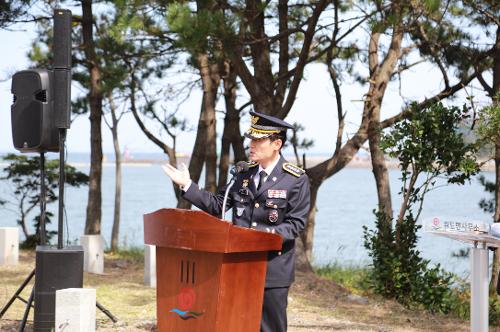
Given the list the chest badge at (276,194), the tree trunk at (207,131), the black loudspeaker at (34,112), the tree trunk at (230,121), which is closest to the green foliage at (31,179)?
the tree trunk at (207,131)

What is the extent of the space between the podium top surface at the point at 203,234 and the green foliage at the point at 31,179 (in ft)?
31.4

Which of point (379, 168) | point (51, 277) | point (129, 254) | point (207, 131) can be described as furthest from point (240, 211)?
point (129, 254)

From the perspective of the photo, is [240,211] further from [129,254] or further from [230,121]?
[230,121]

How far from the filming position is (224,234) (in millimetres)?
3867

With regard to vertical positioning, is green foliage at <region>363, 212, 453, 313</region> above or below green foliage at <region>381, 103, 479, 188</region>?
below

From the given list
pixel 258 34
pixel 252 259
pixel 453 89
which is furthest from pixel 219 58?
pixel 252 259

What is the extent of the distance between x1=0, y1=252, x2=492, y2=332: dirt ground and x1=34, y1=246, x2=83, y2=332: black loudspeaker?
2.43 feet

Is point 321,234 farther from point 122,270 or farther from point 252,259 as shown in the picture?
point 252,259

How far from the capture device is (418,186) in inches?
349

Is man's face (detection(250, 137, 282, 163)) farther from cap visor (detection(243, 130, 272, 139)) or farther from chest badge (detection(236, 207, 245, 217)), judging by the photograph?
chest badge (detection(236, 207, 245, 217))

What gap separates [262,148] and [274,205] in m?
0.27

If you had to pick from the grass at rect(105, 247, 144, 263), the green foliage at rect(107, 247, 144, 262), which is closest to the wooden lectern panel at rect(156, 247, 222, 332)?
the grass at rect(105, 247, 144, 263)

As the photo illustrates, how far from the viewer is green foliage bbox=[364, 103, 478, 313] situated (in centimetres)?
847

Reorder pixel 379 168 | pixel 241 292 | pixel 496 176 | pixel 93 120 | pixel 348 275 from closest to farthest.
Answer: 1. pixel 241 292
2. pixel 496 176
3. pixel 379 168
4. pixel 348 275
5. pixel 93 120
